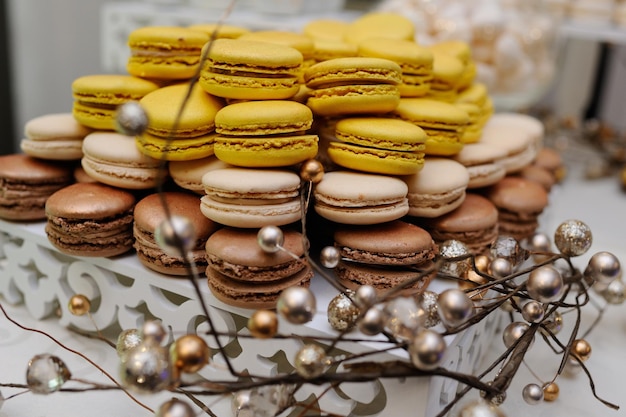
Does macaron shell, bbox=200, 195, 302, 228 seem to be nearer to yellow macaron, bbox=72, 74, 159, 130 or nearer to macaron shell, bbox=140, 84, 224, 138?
macaron shell, bbox=140, 84, 224, 138

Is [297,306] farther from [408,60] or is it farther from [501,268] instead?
[408,60]

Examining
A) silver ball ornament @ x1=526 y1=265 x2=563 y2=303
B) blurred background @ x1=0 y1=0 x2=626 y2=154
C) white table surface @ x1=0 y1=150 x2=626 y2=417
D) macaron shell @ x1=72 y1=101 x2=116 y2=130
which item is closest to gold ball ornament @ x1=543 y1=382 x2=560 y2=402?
white table surface @ x1=0 y1=150 x2=626 y2=417

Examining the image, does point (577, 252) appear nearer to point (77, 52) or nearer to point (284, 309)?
point (284, 309)

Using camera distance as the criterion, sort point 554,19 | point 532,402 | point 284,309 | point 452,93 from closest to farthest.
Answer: point 284,309, point 532,402, point 452,93, point 554,19

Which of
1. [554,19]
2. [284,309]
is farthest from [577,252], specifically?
[554,19]

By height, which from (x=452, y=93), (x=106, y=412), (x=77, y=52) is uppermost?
(x=452, y=93)

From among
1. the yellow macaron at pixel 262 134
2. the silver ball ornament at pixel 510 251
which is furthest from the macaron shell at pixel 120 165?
the silver ball ornament at pixel 510 251
